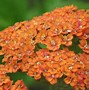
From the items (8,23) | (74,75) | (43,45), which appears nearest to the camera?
(74,75)

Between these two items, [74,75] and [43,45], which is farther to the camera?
[43,45]

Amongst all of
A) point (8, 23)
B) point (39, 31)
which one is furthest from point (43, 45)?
point (8, 23)

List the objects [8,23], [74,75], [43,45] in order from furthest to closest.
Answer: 1. [8,23]
2. [43,45]
3. [74,75]

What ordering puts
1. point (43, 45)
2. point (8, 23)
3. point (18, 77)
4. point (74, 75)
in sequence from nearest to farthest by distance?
point (74, 75) → point (43, 45) → point (18, 77) → point (8, 23)

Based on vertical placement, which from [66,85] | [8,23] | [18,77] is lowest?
[66,85]

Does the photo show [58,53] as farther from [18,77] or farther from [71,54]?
[18,77]

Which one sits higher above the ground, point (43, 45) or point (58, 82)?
point (43, 45)

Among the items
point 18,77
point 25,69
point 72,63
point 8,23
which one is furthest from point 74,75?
point 8,23

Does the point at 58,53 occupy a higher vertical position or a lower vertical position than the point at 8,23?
lower

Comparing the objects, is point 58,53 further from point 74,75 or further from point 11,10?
point 11,10
